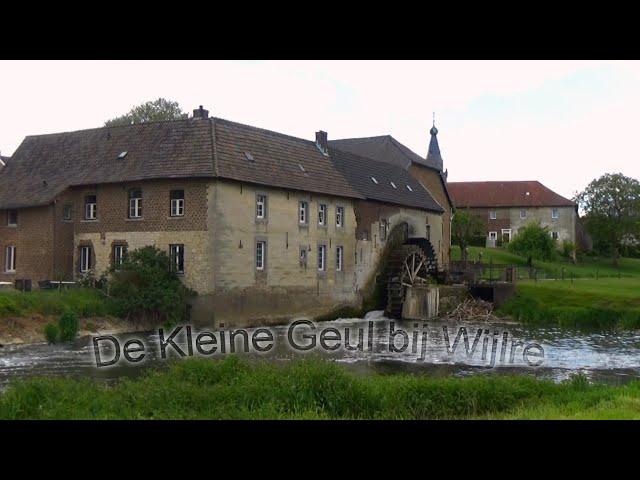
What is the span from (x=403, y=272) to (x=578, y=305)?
344 inches

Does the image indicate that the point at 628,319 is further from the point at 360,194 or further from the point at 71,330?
the point at 71,330

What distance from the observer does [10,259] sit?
1280 inches

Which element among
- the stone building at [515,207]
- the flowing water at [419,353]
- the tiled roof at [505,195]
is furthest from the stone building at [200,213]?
the tiled roof at [505,195]

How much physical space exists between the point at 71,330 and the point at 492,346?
13.4 metres

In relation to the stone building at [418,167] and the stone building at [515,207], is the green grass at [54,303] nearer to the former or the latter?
the stone building at [418,167]

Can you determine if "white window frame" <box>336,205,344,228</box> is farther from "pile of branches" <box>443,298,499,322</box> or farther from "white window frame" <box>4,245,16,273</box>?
"white window frame" <box>4,245,16,273</box>

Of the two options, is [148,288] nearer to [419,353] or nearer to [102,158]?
[102,158]

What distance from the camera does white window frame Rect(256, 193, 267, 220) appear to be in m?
30.6

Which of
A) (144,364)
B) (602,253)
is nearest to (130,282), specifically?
(144,364)

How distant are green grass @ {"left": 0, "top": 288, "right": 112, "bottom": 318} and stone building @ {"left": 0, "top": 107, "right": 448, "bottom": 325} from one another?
11.6 feet

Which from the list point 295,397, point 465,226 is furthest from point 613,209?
point 295,397

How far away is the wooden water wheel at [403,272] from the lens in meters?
36.8

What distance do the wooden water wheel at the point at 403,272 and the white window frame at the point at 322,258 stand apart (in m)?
4.16

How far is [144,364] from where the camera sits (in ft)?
61.3
